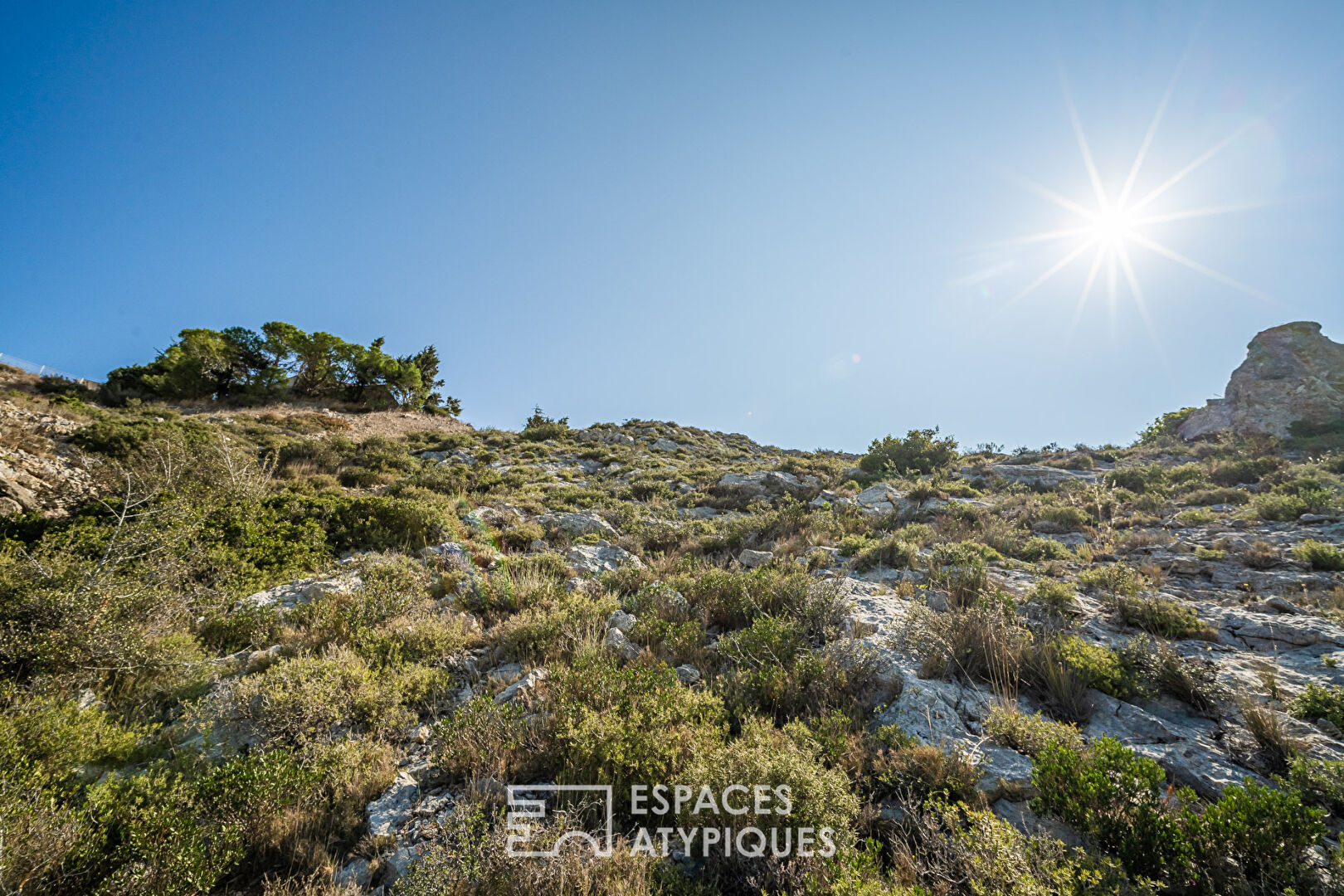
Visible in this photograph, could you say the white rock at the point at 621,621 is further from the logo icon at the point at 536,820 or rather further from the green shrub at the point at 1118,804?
the green shrub at the point at 1118,804

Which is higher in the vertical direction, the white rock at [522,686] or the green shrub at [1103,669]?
the green shrub at [1103,669]

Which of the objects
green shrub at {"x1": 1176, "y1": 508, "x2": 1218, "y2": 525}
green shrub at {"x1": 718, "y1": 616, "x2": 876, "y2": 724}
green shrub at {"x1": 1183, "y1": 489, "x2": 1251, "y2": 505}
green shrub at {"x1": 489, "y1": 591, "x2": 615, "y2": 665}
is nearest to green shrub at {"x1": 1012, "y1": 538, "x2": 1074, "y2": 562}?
green shrub at {"x1": 1176, "y1": 508, "x2": 1218, "y2": 525}

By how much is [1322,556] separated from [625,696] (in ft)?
33.9

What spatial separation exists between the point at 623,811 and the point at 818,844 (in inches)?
51.1

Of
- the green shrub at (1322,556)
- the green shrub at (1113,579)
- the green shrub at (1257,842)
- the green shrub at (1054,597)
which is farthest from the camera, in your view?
the green shrub at (1322,556)

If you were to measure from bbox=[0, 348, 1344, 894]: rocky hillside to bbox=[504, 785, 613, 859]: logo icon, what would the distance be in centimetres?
7

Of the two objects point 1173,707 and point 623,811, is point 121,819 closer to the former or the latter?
point 623,811

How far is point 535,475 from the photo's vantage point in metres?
16.2

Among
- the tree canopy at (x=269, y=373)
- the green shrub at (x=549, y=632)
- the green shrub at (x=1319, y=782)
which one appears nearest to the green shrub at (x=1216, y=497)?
the green shrub at (x=1319, y=782)

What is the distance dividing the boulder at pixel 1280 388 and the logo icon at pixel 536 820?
86.3 feet

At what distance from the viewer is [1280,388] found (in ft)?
59.1

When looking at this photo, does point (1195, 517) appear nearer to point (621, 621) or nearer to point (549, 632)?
point (621, 621)

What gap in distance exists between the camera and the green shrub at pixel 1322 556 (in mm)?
6410

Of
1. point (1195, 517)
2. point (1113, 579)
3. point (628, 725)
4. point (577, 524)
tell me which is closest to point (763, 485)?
point (577, 524)
